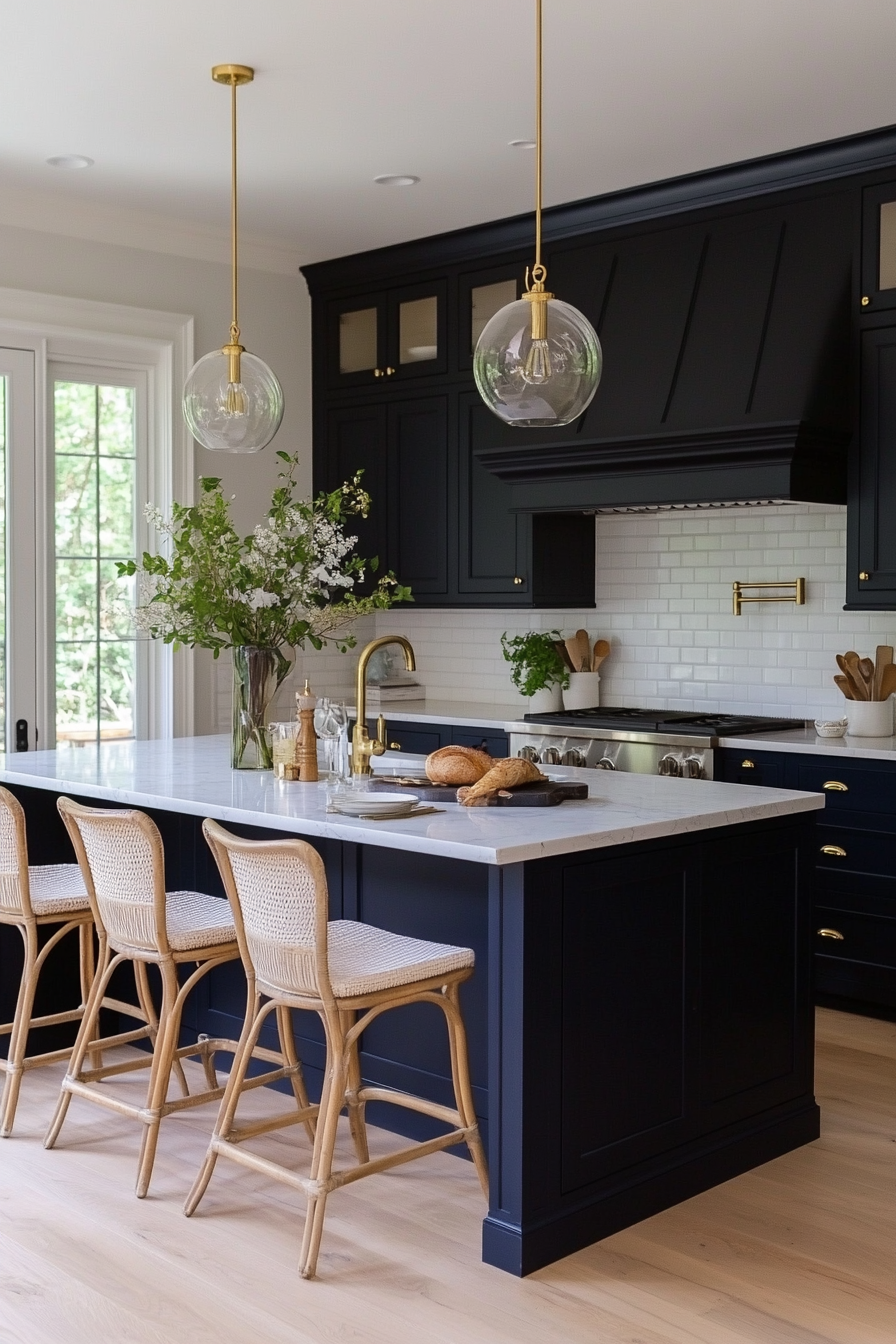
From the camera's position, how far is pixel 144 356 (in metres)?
6.15

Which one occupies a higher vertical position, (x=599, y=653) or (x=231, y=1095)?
(x=599, y=653)

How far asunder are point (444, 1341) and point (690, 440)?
3.43 meters

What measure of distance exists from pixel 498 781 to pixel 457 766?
0.20 m

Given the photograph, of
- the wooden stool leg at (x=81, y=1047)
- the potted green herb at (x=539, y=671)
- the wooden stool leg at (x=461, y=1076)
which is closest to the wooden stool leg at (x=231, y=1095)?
the wooden stool leg at (x=461, y=1076)

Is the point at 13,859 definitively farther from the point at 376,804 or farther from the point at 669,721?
the point at 669,721

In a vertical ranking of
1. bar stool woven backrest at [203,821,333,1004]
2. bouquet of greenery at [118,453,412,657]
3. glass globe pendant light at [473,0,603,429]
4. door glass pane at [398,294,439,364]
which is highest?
door glass pane at [398,294,439,364]

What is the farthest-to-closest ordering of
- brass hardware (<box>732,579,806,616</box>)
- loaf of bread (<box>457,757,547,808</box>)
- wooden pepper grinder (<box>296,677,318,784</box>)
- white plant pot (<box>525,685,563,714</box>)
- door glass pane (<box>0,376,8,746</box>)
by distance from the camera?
white plant pot (<box>525,685,563,714</box>), door glass pane (<box>0,376,8,746</box>), brass hardware (<box>732,579,806,616</box>), wooden pepper grinder (<box>296,677,318,784</box>), loaf of bread (<box>457,757,547,808</box>)

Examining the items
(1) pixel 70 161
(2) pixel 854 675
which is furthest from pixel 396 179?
(2) pixel 854 675

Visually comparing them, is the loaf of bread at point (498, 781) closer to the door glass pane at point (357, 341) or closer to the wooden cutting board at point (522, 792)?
the wooden cutting board at point (522, 792)

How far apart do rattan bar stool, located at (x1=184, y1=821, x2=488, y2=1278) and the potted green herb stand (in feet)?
9.30

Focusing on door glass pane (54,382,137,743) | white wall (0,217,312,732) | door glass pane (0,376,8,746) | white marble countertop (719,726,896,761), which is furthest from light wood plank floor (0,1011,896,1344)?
white wall (0,217,312,732)

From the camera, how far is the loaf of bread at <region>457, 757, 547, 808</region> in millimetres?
3471

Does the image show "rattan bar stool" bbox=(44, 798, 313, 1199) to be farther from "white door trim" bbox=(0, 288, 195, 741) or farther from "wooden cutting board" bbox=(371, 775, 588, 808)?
"white door trim" bbox=(0, 288, 195, 741)

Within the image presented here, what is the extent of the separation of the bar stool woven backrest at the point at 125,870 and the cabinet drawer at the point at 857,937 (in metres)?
2.38
